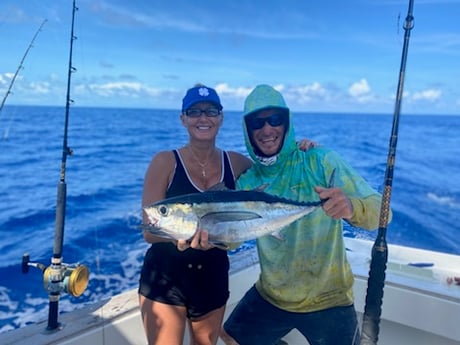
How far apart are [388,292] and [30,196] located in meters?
7.72

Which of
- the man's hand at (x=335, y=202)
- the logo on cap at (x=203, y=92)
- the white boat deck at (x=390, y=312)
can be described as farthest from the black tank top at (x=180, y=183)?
the white boat deck at (x=390, y=312)

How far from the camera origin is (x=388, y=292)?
2.72m

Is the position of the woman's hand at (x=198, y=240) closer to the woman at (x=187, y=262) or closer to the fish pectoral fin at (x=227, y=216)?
the fish pectoral fin at (x=227, y=216)

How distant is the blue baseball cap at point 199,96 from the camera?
2.12 meters

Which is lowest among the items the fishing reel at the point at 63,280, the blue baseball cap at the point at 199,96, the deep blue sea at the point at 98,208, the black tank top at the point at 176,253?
the deep blue sea at the point at 98,208

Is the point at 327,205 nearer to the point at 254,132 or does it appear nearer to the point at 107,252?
the point at 254,132

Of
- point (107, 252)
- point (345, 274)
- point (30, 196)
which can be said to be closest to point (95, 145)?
point (30, 196)

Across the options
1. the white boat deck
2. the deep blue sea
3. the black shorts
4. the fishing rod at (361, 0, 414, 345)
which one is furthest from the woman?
the deep blue sea

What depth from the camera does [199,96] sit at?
212cm

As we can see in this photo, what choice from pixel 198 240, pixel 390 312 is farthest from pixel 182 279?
pixel 390 312

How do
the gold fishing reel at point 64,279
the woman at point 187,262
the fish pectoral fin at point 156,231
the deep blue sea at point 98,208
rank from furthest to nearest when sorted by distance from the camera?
the deep blue sea at point 98,208
the gold fishing reel at point 64,279
the woman at point 187,262
the fish pectoral fin at point 156,231

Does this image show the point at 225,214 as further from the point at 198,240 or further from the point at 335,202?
the point at 335,202

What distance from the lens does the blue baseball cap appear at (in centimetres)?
212

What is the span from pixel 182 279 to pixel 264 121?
3.08 feet
